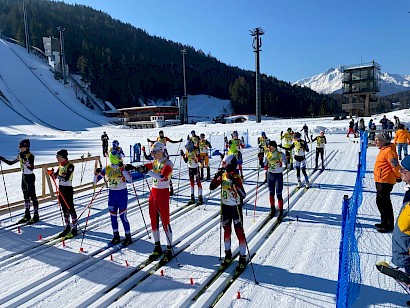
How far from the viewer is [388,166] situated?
700 cm

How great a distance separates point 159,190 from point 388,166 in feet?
16.0

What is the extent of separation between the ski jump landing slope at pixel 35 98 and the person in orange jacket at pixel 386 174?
2125 inches

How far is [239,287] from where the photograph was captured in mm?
5262

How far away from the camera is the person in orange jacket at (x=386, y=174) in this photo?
22.7ft

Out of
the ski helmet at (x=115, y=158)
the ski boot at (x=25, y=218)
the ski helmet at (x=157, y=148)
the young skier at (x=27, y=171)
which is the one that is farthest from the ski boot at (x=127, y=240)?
the ski boot at (x=25, y=218)

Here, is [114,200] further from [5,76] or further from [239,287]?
[5,76]

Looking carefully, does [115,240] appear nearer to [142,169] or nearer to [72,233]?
[72,233]

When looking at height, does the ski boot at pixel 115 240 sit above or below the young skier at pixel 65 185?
below

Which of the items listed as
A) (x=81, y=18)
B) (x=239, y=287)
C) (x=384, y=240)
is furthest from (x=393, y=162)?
(x=81, y=18)

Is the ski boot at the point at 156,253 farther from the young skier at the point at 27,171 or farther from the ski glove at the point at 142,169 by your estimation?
the young skier at the point at 27,171

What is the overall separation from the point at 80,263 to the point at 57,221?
3.13m

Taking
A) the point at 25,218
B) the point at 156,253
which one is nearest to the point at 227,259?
the point at 156,253

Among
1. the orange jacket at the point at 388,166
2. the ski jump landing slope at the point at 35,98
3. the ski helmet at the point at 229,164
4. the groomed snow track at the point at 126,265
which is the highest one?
the ski jump landing slope at the point at 35,98

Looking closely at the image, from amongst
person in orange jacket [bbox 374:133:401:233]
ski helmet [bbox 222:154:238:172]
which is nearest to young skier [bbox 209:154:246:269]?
ski helmet [bbox 222:154:238:172]
